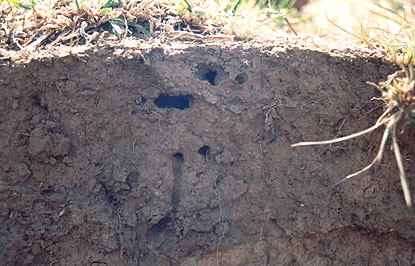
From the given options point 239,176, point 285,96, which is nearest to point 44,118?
point 239,176

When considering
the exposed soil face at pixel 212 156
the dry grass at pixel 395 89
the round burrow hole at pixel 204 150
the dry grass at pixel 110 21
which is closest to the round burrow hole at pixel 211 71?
the exposed soil face at pixel 212 156

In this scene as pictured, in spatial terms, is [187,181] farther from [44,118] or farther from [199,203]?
[44,118]

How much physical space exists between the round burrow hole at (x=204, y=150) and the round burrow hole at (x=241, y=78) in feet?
1.29

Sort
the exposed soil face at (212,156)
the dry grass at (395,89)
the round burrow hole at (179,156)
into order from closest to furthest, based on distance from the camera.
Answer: the dry grass at (395,89), the exposed soil face at (212,156), the round burrow hole at (179,156)

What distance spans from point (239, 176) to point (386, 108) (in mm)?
827

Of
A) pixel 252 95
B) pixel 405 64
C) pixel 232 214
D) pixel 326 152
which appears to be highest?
pixel 405 64

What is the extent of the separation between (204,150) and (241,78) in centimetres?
44

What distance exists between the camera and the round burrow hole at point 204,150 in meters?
2.25

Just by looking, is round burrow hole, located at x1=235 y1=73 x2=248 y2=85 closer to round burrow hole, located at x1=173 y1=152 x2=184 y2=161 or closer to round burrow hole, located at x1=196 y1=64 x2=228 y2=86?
round burrow hole, located at x1=196 y1=64 x2=228 y2=86

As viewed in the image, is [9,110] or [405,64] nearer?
[9,110]

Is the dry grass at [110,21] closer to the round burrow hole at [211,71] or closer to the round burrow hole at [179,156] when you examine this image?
the round burrow hole at [211,71]

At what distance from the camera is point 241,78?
2.28m

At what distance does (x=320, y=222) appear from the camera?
2.20 m

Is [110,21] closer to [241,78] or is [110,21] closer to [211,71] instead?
[211,71]
